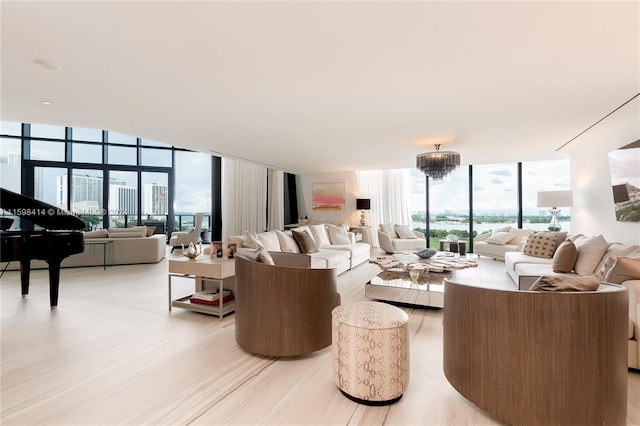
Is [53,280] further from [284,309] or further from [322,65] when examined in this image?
[322,65]

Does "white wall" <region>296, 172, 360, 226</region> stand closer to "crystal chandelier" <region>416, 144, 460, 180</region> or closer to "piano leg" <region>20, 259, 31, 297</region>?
"crystal chandelier" <region>416, 144, 460, 180</region>

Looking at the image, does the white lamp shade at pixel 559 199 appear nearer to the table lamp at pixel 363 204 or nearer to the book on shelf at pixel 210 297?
the table lamp at pixel 363 204

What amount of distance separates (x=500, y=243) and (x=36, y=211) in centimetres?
747

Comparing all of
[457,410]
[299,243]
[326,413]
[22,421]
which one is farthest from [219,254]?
[457,410]

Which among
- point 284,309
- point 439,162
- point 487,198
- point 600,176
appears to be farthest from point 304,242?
point 487,198

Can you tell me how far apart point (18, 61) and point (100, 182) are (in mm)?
7674

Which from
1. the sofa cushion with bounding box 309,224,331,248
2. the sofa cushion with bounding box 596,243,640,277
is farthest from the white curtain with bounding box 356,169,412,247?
the sofa cushion with bounding box 596,243,640,277

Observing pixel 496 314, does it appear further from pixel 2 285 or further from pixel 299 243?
pixel 2 285

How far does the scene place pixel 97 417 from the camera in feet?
5.26

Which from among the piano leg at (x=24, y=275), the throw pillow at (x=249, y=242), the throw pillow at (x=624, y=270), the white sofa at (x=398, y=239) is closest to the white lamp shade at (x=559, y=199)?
the white sofa at (x=398, y=239)

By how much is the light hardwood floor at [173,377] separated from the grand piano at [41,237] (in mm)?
544

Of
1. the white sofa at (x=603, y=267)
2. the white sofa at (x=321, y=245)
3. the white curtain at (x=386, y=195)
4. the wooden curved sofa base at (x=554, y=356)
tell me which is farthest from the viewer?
the white curtain at (x=386, y=195)

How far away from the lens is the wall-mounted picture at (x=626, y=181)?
3.35 m

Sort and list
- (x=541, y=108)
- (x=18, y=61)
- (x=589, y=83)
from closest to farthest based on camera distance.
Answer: (x=18, y=61)
(x=589, y=83)
(x=541, y=108)
